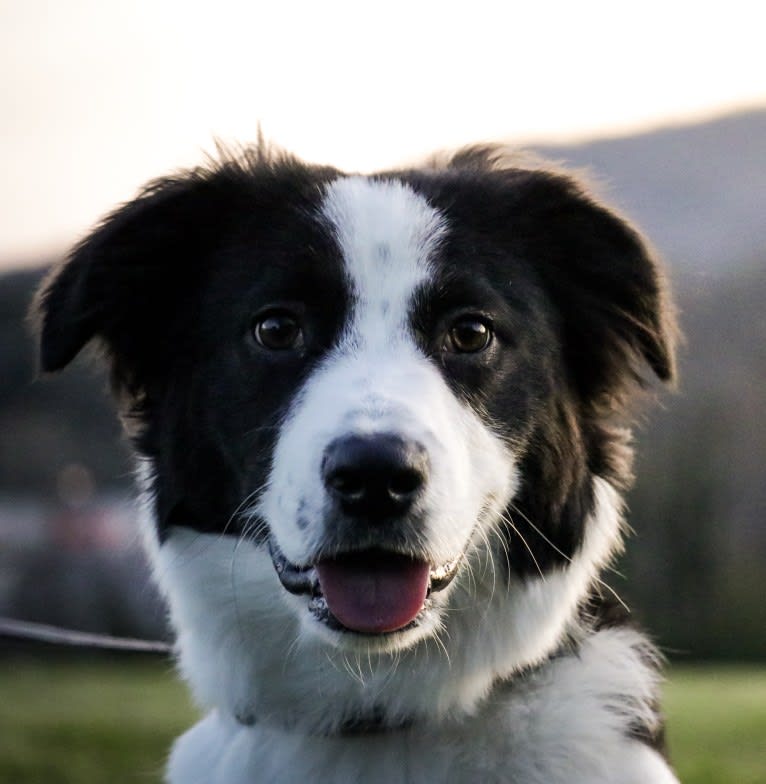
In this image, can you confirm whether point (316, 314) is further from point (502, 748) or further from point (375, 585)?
point (502, 748)

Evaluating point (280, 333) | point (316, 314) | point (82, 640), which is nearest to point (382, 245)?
point (316, 314)

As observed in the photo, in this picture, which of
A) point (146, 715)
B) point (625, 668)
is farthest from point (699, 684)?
point (625, 668)

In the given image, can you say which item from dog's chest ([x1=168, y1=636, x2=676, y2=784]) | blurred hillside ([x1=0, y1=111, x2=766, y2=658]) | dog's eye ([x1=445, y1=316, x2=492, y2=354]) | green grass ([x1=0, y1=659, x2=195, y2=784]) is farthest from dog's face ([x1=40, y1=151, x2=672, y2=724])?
blurred hillside ([x1=0, y1=111, x2=766, y2=658])

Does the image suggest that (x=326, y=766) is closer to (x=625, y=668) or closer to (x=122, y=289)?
(x=625, y=668)

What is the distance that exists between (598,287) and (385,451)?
132cm

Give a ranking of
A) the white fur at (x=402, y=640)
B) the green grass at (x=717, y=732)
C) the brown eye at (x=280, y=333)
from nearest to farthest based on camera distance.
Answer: the white fur at (x=402, y=640)
the brown eye at (x=280, y=333)
the green grass at (x=717, y=732)

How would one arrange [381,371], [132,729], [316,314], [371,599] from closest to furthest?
[371,599], [381,371], [316,314], [132,729]

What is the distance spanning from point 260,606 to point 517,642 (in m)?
0.72

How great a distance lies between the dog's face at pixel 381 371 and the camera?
3.04 m

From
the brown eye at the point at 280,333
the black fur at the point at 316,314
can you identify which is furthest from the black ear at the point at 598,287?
the brown eye at the point at 280,333

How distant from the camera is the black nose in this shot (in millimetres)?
2846

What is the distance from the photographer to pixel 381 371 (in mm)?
3160

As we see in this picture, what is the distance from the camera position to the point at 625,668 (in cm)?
343

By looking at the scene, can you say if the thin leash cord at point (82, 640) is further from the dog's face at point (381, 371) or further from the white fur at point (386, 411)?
the white fur at point (386, 411)
